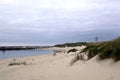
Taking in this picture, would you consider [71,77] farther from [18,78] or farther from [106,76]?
[18,78]

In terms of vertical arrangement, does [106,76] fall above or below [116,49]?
below

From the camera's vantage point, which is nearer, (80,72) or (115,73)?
(115,73)

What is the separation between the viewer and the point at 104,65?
10.5 m

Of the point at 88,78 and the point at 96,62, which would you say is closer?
the point at 88,78

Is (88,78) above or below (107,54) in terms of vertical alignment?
below

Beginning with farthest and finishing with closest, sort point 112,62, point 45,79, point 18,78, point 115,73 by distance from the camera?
point 18,78 → point 45,79 → point 112,62 → point 115,73

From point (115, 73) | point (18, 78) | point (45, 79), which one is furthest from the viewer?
point (18, 78)

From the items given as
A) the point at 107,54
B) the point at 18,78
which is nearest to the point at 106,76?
the point at 107,54

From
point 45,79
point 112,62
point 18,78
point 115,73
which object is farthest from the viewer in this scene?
point 18,78

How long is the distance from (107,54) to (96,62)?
0.59 m

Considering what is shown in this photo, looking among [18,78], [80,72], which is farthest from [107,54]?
[18,78]

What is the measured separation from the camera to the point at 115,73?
9461mm

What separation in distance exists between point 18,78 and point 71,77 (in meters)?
3.08

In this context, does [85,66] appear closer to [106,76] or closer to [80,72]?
[80,72]
